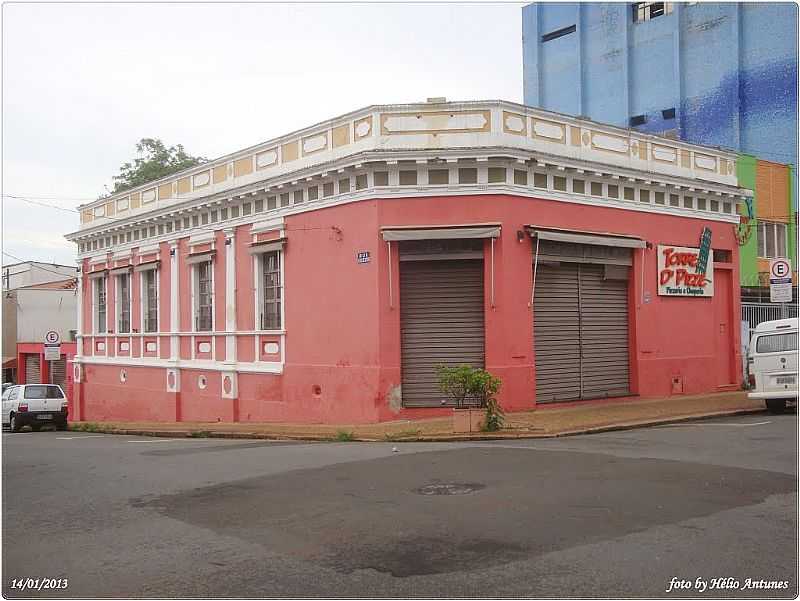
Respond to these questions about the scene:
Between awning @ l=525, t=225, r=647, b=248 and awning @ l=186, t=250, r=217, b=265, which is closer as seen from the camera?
awning @ l=525, t=225, r=647, b=248

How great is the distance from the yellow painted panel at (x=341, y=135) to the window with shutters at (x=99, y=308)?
1579cm

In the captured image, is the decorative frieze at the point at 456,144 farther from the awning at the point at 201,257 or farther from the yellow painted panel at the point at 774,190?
the yellow painted panel at the point at 774,190

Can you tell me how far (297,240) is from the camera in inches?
794

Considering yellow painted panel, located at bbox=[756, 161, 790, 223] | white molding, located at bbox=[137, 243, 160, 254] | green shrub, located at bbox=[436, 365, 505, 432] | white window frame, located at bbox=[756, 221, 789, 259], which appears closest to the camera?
green shrub, located at bbox=[436, 365, 505, 432]

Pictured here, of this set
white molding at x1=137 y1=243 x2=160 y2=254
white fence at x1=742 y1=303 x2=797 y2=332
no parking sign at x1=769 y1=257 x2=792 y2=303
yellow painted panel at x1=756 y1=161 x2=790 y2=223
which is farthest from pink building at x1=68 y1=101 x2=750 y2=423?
yellow painted panel at x1=756 y1=161 x2=790 y2=223

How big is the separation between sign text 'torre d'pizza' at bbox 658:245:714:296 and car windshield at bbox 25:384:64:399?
60.8 feet

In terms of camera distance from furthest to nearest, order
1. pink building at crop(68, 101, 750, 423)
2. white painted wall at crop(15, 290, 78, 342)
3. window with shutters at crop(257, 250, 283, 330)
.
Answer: white painted wall at crop(15, 290, 78, 342)
window with shutters at crop(257, 250, 283, 330)
pink building at crop(68, 101, 750, 423)

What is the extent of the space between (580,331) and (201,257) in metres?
11.1

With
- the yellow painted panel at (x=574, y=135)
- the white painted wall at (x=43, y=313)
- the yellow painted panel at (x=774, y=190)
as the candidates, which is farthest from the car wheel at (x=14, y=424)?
the yellow painted panel at (x=774, y=190)

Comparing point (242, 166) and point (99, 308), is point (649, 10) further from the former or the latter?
point (99, 308)

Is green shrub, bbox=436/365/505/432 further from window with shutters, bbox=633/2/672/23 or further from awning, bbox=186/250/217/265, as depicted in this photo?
window with shutters, bbox=633/2/672/23

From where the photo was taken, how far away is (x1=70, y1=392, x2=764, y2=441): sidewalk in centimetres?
1540

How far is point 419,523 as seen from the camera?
7.61 m

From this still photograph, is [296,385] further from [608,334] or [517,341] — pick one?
[608,334]
